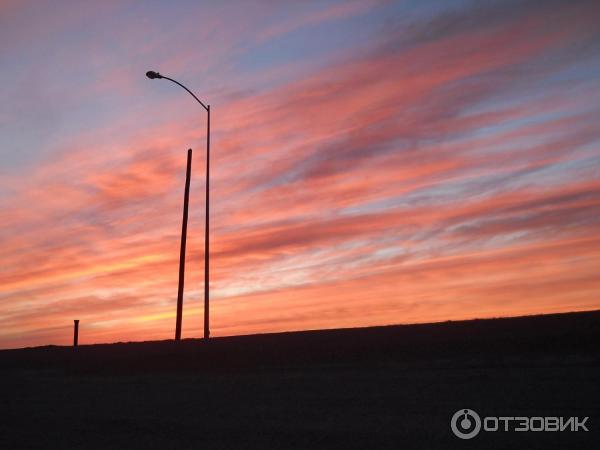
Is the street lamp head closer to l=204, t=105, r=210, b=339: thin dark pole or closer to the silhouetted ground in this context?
l=204, t=105, r=210, b=339: thin dark pole

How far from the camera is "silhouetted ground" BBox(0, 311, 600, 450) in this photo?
9266 millimetres

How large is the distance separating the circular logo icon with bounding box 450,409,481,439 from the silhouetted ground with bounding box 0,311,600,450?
16 cm

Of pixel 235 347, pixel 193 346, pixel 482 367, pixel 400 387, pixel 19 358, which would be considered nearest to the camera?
pixel 400 387

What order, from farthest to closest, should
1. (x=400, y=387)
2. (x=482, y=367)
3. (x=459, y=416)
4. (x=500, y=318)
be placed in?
1. (x=500, y=318)
2. (x=482, y=367)
3. (x=400, y=387)
4. (x=459, y=416)

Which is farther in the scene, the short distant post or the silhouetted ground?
the short distant post

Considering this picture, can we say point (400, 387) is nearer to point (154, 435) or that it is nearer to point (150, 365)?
point (154, 435)

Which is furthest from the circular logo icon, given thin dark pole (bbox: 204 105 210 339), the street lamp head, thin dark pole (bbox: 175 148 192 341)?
the street lamp head

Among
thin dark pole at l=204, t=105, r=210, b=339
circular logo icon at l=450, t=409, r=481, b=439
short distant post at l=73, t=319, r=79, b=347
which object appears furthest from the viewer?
short distant post at l=73, t=319, r=79, b=347

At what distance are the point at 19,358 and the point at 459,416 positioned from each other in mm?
24375

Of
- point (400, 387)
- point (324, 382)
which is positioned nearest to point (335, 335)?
point (324, 382)

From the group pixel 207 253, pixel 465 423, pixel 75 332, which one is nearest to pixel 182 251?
pixel 207 253

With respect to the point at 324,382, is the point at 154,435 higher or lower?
lower

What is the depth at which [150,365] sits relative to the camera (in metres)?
20.0

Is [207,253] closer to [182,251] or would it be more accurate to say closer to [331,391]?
[182,251]
